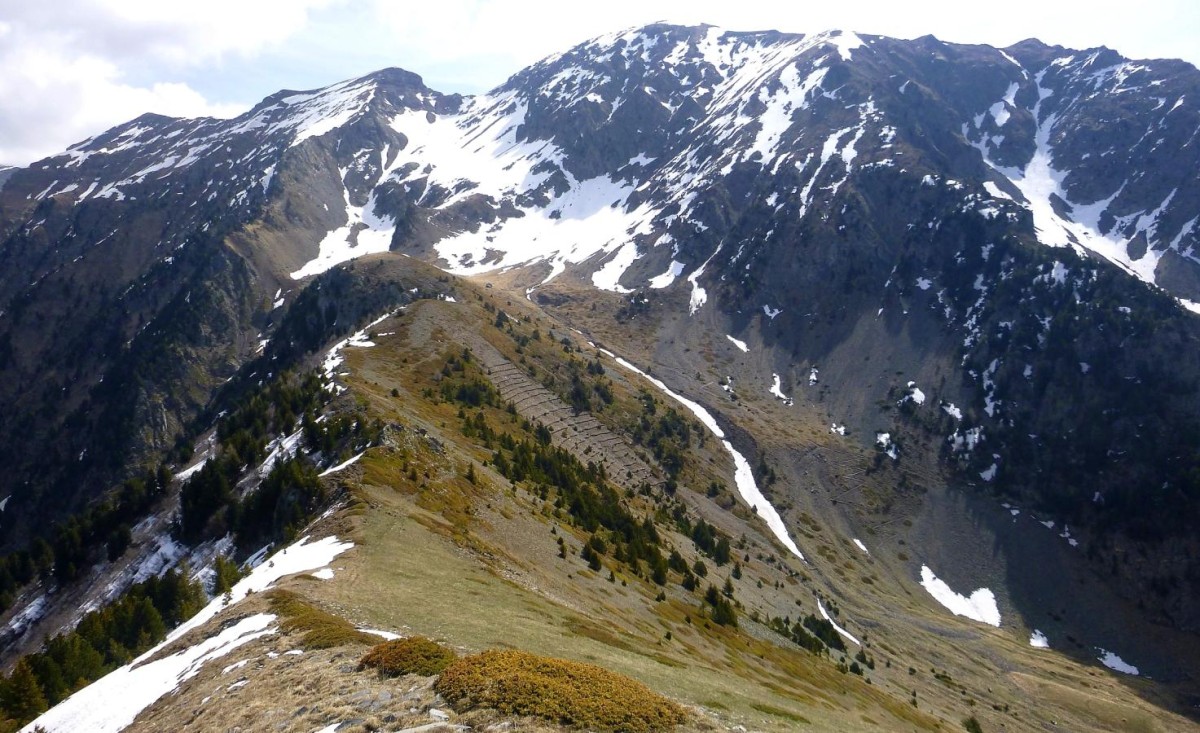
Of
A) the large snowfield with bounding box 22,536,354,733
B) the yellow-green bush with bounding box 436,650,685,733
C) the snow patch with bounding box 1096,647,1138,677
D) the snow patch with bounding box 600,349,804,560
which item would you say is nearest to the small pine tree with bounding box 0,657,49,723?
the large snowfield with bounding box 22,536,354,733

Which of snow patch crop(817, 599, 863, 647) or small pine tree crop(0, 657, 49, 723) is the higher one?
snow patch crop(817, 599, 863, 647)

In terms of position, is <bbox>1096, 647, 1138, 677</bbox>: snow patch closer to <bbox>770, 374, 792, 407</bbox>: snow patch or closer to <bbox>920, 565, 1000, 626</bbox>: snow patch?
<bbox>920, 565, 1000, 626</bbox>: snow patch

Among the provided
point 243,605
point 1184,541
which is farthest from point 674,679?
point 1184,541

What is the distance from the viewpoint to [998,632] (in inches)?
4422

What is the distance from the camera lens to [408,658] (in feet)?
72.7

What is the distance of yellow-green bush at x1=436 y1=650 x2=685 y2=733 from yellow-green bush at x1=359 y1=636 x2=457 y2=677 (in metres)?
1.51

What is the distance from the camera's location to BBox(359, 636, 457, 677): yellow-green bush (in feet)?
70.8

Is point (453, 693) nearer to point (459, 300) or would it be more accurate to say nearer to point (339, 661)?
point (339, 661)

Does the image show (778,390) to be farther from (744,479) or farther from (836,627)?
(836,627)

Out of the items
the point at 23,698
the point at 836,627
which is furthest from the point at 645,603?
the point at 836,627

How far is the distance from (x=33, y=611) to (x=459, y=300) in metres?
104

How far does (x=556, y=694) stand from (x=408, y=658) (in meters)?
6.34

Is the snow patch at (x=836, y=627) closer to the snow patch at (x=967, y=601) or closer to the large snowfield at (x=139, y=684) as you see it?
the snow patch at (x=967, y=601)

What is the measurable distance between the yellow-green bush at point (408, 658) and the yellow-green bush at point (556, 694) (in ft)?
4.95
